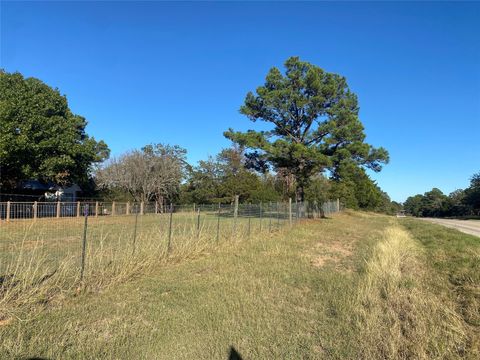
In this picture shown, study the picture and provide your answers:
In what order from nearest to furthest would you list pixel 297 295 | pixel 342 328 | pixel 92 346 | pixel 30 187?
1. pixel 92 346
2. pixel 342 328
3. pixel 297 295
4. pixel 30 187

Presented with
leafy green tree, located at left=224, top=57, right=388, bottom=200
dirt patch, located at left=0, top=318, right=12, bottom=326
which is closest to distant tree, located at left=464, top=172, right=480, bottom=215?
leafy green tree, located at left=224, top=57, right=388, bottom=200

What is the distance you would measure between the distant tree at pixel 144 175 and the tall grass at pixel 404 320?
39.7 meters

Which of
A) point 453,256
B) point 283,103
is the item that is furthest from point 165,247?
point 283,103

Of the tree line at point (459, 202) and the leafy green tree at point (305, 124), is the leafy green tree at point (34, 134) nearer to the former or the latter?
the leafy green tree at point (305, 124)

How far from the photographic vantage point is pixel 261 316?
5.55 meters

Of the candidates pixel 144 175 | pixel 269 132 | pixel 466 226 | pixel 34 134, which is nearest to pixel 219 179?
pixel 144 175

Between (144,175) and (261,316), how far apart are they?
41.3 meters

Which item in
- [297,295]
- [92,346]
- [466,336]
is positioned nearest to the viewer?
[92,346]

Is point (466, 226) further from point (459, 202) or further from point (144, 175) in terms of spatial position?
point (459, 202)

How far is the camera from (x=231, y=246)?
12.0 meters

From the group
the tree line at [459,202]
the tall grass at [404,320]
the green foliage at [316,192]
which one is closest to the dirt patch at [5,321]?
the tall grass at [404,320]

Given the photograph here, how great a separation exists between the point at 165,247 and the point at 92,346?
5207 mm

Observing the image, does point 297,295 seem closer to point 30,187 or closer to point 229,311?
point 229,311

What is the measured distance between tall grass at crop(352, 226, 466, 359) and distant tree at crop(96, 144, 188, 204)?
39.7 m
